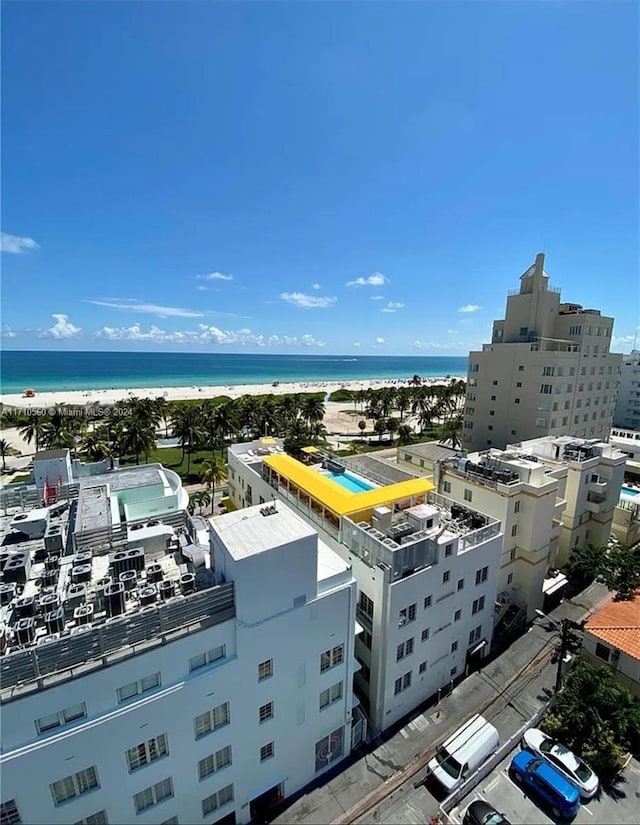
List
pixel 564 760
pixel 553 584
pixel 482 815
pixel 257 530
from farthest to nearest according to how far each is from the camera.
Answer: pixel 553 584 < pixel 564 760 < pixel 482 815 < pixel 257 530

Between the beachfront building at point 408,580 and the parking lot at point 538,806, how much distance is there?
454 centimetres

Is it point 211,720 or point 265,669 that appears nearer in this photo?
point 211,720

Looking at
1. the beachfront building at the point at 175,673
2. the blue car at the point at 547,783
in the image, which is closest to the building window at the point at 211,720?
the beachfront building at the point at 175,673

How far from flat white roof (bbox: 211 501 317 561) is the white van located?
13.7m

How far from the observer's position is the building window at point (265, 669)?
14.9m

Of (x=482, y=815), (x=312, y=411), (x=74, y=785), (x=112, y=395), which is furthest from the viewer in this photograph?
(x=112, y=395)

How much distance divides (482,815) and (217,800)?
37.1 ft

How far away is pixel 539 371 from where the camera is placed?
4722cm

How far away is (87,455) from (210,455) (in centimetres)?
1972

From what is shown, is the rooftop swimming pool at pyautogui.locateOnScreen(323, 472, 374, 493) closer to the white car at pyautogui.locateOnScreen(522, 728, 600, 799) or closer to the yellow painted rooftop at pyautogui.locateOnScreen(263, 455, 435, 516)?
the yellow painted rooftop at pyautogui.locateOnScreen(263, 455, 435, 516)

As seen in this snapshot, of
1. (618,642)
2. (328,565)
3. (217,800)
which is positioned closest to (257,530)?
(328,565)

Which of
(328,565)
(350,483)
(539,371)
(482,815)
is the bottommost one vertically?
(482,815)

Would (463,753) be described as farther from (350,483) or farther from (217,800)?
(350,483)

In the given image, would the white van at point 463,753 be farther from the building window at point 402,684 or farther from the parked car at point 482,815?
the building window at point 402,684
